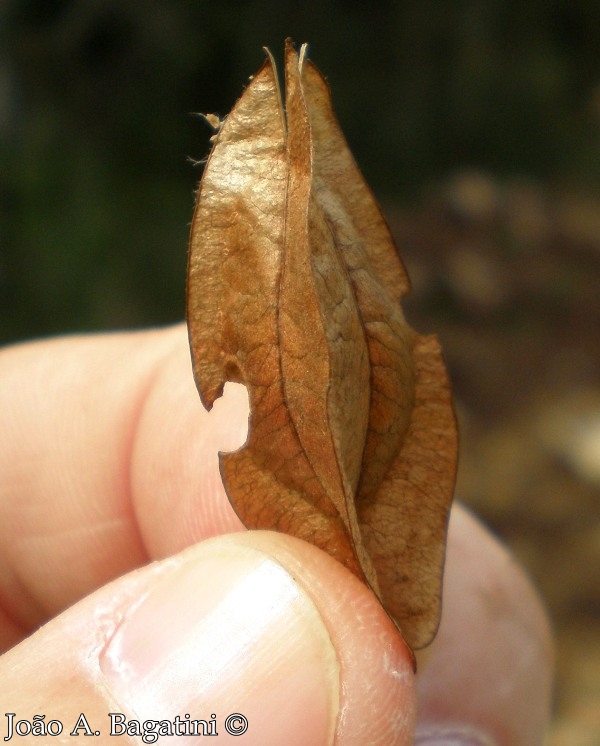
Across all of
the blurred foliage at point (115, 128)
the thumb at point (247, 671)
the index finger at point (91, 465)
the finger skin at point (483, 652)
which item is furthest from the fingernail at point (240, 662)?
the blurred foliage at point (115, 128)

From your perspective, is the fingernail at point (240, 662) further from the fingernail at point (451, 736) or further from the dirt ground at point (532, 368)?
the dirt ground at point (532, 368)

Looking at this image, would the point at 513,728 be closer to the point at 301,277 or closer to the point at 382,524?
the point at 382,524

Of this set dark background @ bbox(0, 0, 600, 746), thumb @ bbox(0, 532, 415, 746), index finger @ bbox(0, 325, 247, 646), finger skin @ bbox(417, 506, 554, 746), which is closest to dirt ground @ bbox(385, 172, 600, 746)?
dark background @ bbox(0, 0, 600, 746)

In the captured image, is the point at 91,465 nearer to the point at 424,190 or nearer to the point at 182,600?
the point at 182,600

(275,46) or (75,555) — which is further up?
(275,46)

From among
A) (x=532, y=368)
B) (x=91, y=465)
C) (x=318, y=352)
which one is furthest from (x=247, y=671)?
(x=532, y=368)

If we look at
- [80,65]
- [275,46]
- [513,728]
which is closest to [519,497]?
[513,728]

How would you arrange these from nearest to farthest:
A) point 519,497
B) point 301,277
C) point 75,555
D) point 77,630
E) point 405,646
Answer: point 301,277 → point 405,646 → point 77,630 → point 75,555 → point 519,497

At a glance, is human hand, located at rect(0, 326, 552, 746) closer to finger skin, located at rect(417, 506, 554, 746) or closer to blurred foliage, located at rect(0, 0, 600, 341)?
finger skin, located at rect(417, 506, 554, 746)
